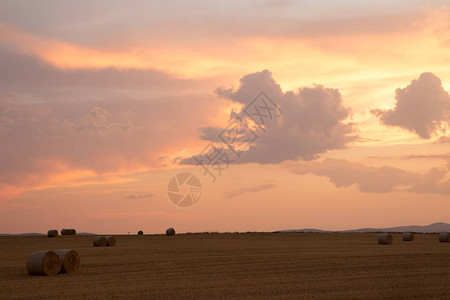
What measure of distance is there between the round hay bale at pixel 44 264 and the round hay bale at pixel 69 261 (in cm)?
21

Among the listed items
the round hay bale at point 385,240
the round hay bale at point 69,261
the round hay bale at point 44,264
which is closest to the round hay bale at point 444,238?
the round hay bale at point 385,240

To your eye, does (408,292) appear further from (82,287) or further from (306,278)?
(82,287)

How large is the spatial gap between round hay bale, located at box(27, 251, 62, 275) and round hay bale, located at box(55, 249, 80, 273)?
212mm

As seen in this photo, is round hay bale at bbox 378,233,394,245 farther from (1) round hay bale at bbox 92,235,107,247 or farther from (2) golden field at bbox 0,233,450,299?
(1) round hay bale at bbox 92,235,107,247

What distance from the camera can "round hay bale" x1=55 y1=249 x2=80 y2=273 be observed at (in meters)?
26.6

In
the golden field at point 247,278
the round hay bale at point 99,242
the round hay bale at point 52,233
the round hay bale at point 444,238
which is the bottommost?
the golden field at point 247,278

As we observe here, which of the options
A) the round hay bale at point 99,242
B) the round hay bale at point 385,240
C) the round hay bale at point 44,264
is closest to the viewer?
the round hay bale at point 44,264

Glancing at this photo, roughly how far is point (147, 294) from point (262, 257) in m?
13.1

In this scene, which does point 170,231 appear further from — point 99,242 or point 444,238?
point 444,238

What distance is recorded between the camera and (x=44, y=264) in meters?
25.8

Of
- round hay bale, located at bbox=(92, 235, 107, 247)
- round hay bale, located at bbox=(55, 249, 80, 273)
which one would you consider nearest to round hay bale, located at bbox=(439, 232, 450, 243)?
round hay bale, located at bbox=(92, 235, 107, 247)

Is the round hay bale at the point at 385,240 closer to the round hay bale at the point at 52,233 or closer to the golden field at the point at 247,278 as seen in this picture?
the golden field at the point at 247,278

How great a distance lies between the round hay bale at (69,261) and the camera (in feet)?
87.1

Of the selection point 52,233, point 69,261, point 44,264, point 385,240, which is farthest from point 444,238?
point 52,233
